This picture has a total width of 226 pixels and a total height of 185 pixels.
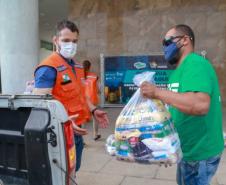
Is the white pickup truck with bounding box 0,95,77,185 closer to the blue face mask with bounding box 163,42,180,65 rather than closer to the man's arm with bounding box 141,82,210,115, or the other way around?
the man's arm with bounding box 141,82,210,115

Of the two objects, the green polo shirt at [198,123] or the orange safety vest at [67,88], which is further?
the orange safety vest at [67,88]

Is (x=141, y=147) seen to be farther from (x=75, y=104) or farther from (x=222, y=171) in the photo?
(x=222, y=171)

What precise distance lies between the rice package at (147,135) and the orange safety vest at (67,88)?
94 cm

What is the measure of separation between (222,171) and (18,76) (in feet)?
14.6

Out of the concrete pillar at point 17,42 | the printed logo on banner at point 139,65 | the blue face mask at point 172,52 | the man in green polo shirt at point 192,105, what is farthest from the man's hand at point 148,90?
the printed logo on banner at point 139,65

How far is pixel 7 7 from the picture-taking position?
23.7 feet

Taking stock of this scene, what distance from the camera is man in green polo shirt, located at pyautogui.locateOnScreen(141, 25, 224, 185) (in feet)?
7.57

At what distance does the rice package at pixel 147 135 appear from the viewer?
2.29m

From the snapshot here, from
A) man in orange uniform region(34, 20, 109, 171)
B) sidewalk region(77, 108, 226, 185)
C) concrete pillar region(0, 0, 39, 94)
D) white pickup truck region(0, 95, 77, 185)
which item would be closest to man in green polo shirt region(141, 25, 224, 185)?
white pickup truck region(0, 95, 77, 185)

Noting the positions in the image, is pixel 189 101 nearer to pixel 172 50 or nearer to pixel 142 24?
pixel 172 50

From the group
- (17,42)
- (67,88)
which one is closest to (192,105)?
(67,88)

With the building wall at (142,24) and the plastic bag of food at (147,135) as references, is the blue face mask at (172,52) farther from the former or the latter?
the building wall at (142,24)

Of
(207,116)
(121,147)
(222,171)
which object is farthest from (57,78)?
(222,171)

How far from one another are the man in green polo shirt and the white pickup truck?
24.3 inches
